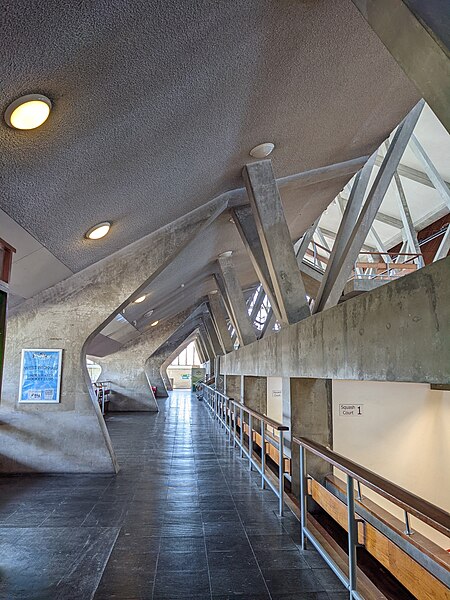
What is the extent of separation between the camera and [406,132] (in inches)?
204

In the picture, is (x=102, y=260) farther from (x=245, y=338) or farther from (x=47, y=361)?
(x=245, y=338)

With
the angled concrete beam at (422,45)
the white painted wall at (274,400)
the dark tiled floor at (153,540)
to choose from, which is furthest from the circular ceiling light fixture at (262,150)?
the white painted wall at (274,400)

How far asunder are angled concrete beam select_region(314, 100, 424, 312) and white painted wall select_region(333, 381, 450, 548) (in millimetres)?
2105

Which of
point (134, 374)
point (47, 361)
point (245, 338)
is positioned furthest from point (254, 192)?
point (134, 374)

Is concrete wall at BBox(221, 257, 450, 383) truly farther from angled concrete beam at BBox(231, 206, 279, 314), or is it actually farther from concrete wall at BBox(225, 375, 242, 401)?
concrete wall at BBox(225, 375, 242, 401)

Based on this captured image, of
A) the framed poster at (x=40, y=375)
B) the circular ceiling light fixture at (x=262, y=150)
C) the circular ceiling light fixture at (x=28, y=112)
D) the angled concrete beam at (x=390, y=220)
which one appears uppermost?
the angled concrete beam at (x=390, y=220)

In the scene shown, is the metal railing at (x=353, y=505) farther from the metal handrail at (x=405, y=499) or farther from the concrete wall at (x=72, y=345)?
the concrete wall at (x=72, y=345)

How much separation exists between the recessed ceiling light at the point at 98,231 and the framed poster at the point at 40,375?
6.15 feet

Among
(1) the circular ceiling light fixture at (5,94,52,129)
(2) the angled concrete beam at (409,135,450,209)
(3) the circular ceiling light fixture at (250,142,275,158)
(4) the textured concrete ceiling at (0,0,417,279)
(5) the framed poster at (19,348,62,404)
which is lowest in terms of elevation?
(5) the framed poster at (19,348,62,404)

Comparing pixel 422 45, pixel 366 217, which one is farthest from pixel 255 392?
pixel 422 45

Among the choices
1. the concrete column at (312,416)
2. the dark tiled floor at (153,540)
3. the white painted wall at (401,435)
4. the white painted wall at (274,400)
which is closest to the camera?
the dark tiled floor at (153,540)

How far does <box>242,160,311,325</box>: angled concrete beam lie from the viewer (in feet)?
17.6

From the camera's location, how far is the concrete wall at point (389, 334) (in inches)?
85.7

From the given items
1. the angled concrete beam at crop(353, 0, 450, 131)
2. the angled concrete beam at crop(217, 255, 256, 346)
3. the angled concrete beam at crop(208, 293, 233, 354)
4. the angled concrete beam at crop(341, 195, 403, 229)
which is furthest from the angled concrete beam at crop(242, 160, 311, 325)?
the angled concrete beam at crop(341, 195, 403, 229)
